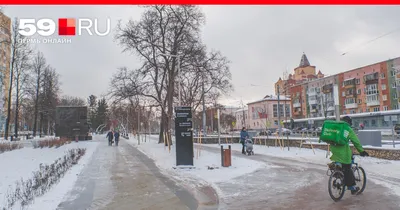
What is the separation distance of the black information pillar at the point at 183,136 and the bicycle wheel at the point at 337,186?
725 centimetres

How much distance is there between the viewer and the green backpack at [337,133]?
6.62 m

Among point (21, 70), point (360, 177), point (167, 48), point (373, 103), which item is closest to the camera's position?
point (360, 177)

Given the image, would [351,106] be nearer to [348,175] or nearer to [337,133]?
[348,175]

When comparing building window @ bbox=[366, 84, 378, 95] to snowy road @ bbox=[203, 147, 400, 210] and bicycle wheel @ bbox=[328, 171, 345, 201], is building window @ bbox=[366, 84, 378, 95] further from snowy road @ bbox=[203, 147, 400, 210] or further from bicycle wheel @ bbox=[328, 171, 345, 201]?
bicycle wheel @ bbox=[328, 171, 345, 201]

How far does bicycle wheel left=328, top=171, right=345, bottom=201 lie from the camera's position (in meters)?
6.75

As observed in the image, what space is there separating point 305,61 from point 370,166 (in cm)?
10170

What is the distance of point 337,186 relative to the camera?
678cm

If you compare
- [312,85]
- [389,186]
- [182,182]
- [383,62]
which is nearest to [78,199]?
[182,182]

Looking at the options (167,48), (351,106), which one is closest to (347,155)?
(167,48)

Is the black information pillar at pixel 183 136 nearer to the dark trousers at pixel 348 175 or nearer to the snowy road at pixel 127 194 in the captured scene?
the snowy road at pixel 127 194

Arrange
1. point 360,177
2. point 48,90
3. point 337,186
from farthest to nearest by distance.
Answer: point 48,90 → point 360,177 → point 337,186

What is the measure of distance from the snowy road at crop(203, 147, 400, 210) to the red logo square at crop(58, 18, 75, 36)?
938cm

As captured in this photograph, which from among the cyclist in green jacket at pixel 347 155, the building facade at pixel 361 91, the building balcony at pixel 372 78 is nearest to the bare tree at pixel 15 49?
the cyclist in green jacket at pixel 347 155

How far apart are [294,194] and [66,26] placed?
11.3 metres
